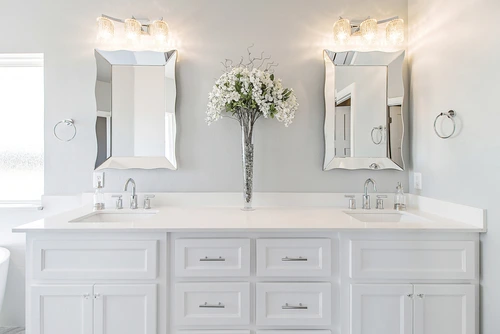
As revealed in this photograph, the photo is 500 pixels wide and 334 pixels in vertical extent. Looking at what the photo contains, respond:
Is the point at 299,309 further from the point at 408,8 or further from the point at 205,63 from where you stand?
the point at 408,8

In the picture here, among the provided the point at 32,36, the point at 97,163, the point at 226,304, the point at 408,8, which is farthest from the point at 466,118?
the point at 32,36

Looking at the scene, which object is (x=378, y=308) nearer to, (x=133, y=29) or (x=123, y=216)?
(x=123, y=216)

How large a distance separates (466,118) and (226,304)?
1.51 metres

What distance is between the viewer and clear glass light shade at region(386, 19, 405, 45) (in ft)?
7.02

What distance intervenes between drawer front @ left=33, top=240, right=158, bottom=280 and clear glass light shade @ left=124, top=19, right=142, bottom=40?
4.39 feet

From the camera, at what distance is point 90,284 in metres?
1.57

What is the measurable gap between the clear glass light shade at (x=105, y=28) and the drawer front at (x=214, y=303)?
64.0 inches

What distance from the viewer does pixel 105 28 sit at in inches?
83.1

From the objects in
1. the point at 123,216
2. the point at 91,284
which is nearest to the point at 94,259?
the point at 91,284

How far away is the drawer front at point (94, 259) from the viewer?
1.58m

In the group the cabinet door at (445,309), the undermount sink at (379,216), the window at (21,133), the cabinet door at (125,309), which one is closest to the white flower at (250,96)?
the undermount sink at (379,216)

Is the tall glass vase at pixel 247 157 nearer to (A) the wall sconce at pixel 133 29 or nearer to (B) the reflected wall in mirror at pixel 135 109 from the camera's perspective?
(B) the reflected wall in mirror at pixel 135 109

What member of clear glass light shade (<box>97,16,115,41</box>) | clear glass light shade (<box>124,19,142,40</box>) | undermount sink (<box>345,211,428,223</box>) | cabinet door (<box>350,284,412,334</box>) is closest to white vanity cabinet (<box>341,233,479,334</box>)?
cabinet door (<box>350,284,412,334</box>)

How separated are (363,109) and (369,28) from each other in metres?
0.53
